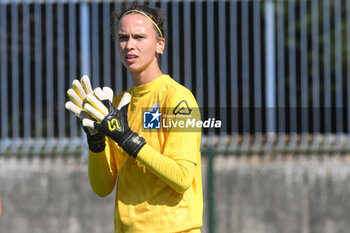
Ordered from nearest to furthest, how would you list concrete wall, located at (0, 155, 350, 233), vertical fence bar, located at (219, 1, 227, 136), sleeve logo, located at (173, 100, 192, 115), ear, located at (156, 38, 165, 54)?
sleeve logo, located at (173, 100, 192, 115), ear, located at (156, 38, 165, 54), concrete wall, located at (0, 155, 350, 233), vertical fence bar, located at (219, 1, 227, 136)

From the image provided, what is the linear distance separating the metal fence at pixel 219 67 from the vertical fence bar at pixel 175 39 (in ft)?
0.04

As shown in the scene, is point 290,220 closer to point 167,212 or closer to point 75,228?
point 75,228

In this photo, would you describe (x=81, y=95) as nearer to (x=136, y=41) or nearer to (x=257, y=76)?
(x=136, y=41)

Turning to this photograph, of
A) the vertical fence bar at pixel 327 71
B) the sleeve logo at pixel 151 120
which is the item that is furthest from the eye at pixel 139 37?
the vertical fence bar at pixel 327 71

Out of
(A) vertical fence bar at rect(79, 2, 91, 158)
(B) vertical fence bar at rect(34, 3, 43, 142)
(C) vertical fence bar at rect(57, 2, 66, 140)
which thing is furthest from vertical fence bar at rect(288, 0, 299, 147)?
(B) vertical fence bar at rect(34, 3, 43, 142)

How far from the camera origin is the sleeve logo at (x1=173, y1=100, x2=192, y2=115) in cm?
353

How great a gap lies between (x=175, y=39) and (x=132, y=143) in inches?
209

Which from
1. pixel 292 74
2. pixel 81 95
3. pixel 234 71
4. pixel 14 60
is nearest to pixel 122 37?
pixel 81 95

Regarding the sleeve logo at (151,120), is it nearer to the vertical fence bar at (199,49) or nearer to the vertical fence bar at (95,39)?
the vertical fence bar at (199,49)

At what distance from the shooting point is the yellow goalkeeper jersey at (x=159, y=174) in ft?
11.5

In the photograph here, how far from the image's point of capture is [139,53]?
364 centimetres

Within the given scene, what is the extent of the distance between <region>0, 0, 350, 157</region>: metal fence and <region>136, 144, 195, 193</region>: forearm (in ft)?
16.1

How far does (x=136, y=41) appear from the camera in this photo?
12.0 ft

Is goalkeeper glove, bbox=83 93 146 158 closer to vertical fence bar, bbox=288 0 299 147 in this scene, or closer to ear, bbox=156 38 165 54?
ear, bbox=156 38 165 54
